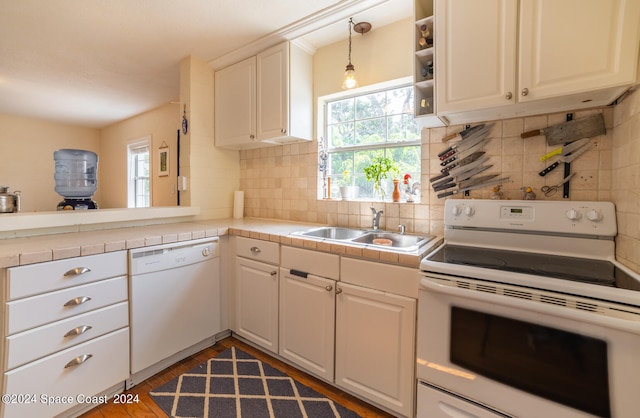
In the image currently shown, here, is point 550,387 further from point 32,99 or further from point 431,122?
point 32,99

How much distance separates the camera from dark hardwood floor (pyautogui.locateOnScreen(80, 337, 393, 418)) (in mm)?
1484

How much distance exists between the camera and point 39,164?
4.95 m

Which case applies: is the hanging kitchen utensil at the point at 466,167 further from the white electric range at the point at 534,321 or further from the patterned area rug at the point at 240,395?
the patterned area rug at the point at 240,395

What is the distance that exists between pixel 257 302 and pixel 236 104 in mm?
1691

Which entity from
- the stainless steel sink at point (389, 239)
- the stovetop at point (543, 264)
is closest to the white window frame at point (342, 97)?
the stainless steel sink at point (389, 239)

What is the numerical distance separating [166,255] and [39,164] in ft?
17.1

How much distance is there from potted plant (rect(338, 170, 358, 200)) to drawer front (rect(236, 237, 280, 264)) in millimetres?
706

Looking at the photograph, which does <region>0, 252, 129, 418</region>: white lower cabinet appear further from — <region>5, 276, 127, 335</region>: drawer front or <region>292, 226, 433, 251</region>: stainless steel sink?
<region>292, 226, 433, 251</region>: stainless steel sink

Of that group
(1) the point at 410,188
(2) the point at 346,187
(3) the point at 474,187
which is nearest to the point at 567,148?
(3) the point at 474,187

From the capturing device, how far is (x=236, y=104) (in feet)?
8.21

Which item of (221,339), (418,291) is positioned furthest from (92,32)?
(418,291)

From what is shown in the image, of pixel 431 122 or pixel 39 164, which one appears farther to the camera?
pixel 39 164

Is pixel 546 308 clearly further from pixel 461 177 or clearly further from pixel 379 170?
pixel 379 170

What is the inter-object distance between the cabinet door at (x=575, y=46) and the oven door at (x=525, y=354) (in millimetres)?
880
